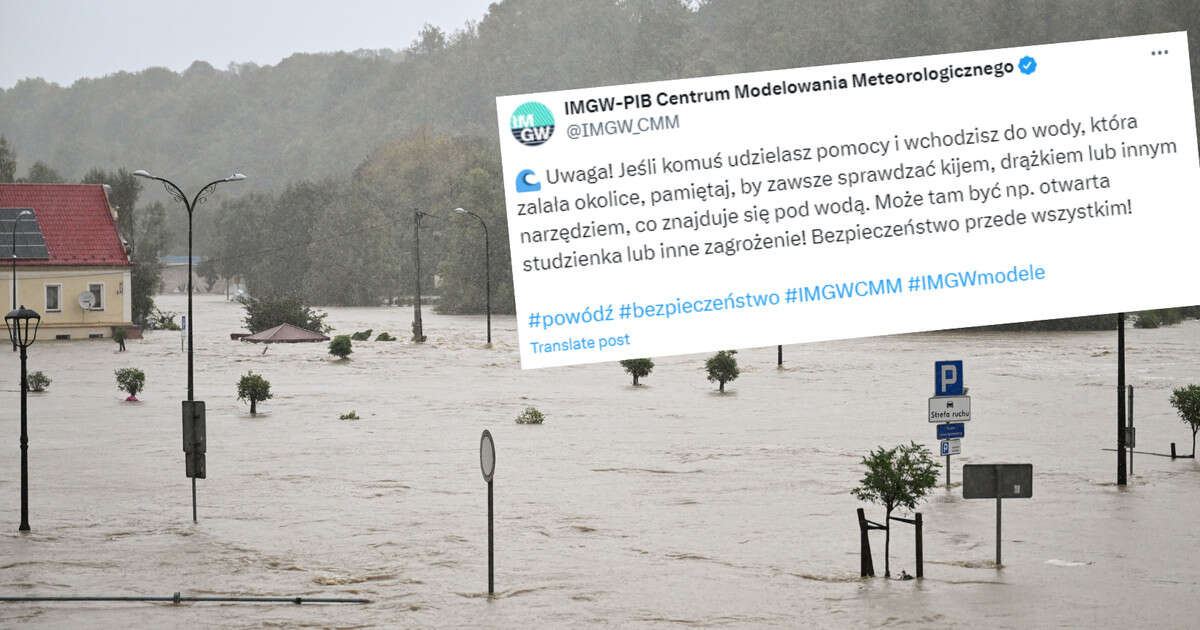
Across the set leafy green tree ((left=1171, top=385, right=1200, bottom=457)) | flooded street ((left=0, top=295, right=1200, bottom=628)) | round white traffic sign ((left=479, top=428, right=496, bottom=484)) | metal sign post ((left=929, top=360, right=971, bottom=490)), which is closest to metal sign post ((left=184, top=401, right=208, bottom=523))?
flooded street ((left=0, top=295, right=1200, bottom=628))

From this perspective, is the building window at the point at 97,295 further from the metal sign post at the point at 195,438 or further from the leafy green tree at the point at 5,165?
the metal sign post at the point at 195,438

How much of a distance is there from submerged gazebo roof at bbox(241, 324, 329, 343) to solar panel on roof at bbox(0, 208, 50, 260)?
1247cm

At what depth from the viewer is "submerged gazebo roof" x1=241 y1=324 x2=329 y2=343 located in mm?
73688

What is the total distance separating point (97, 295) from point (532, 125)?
70.4 m

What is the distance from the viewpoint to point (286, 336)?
245 feet

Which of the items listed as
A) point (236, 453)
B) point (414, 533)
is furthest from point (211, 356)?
point (414, 533)

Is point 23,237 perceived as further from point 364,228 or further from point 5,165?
point 364,228

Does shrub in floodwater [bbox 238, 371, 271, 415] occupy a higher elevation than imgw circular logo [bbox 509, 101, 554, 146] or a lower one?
lower

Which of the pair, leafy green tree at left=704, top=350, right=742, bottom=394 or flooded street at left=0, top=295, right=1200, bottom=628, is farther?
leafy green tree at left=704, top=350, right=742, bottom=394

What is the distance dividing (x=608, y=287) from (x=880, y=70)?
2.83m

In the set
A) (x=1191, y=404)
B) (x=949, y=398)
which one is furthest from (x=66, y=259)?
(x=949, y=398)

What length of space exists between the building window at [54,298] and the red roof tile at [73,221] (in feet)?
4.97

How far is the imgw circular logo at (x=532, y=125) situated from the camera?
10.4m

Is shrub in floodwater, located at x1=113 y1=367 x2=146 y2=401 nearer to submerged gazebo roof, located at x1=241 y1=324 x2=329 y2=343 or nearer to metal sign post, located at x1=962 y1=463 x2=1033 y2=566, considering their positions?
submerged gazebo roof, located at x1=241 y1=324 x2=329 y2=343
